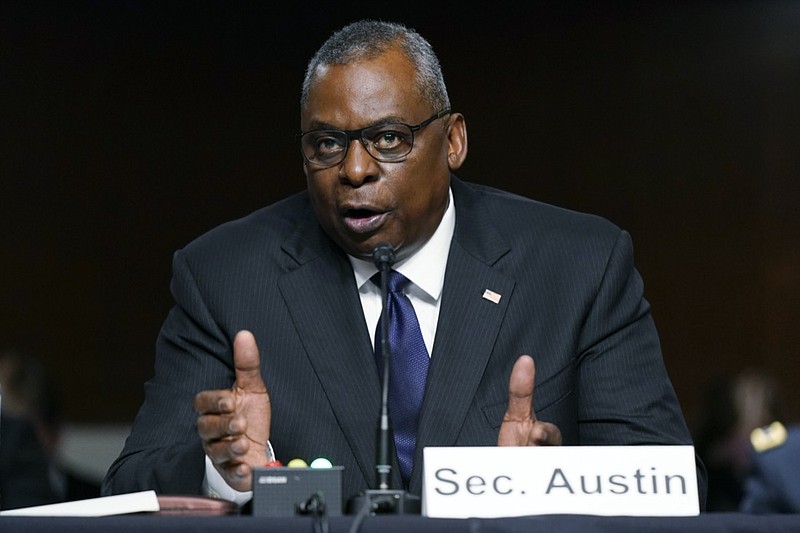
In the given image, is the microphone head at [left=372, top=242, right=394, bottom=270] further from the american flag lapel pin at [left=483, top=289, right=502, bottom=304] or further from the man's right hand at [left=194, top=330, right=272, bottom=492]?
the american flag lapel pin at [left=483, top=289, right=502, bottom=304]

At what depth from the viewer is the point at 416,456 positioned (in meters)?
2.51

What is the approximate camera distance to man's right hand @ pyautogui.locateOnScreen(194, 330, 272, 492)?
206cm

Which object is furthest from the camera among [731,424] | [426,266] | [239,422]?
[731,424]

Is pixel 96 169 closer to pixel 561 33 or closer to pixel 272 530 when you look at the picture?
pixel 561 33

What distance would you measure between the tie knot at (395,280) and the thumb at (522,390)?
1.80 ft

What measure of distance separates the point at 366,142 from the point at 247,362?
1.92ft

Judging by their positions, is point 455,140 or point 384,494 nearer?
point 384,494

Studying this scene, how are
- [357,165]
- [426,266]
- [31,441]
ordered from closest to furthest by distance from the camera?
1. [357,165]
2. [426,266]
3. [31,441]

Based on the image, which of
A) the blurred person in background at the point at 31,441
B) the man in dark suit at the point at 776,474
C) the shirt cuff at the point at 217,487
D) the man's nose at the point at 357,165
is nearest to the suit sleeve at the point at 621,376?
the man's nose at the point at 357,165

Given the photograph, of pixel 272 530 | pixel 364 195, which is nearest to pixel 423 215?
pixel 364 195

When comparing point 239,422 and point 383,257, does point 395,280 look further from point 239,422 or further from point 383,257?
point 239,422

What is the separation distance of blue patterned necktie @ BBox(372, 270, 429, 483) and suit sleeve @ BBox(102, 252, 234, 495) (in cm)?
35

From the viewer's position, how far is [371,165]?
2553mm

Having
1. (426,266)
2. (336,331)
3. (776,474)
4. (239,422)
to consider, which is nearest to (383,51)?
(426,266)
